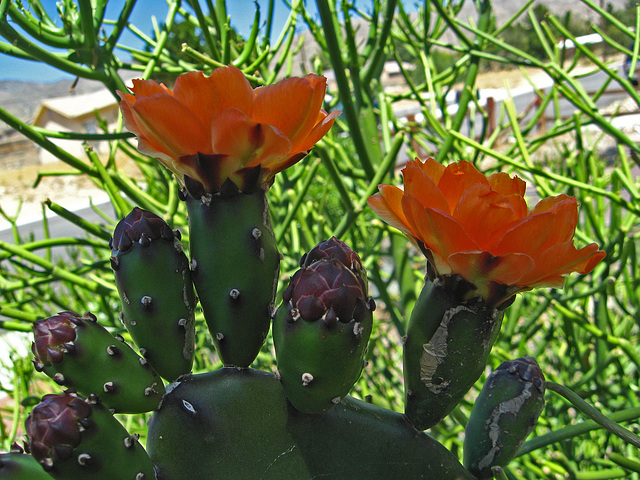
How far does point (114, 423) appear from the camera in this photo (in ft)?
1.50

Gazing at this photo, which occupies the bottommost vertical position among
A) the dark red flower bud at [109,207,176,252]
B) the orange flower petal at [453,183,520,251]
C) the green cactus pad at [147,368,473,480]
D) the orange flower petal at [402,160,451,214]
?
the green cactus pad at [147,368,473,480]

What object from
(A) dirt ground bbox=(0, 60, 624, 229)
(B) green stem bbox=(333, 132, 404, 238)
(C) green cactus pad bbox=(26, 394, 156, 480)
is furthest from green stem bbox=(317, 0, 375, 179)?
(A) dirt ground bbox=(0, 60, 624, 229)

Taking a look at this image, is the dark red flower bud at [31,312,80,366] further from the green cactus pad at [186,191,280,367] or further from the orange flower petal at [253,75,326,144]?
the orange flower petal at [253,75,326,144]

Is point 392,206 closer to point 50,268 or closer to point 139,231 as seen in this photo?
point 139,231

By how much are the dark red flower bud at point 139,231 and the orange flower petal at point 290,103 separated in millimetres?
153

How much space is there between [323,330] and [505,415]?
10.2 inches

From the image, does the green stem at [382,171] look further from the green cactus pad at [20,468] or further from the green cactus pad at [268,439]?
the green cactus pad at [20,468]

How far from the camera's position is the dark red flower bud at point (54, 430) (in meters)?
0.41

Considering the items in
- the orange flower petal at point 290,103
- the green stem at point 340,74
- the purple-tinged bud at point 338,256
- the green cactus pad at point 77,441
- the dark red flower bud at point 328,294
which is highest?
the green stem at point 340,74

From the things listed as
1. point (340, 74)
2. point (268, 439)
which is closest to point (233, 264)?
point (268, 439)

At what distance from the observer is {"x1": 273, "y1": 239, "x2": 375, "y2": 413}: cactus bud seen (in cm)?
46

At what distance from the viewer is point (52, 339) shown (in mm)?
493

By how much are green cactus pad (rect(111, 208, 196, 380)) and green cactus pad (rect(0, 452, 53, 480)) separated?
145 mm

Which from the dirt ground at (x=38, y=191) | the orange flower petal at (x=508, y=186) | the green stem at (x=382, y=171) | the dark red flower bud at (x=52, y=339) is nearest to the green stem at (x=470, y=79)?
the green stem at (x=382, y=171)
